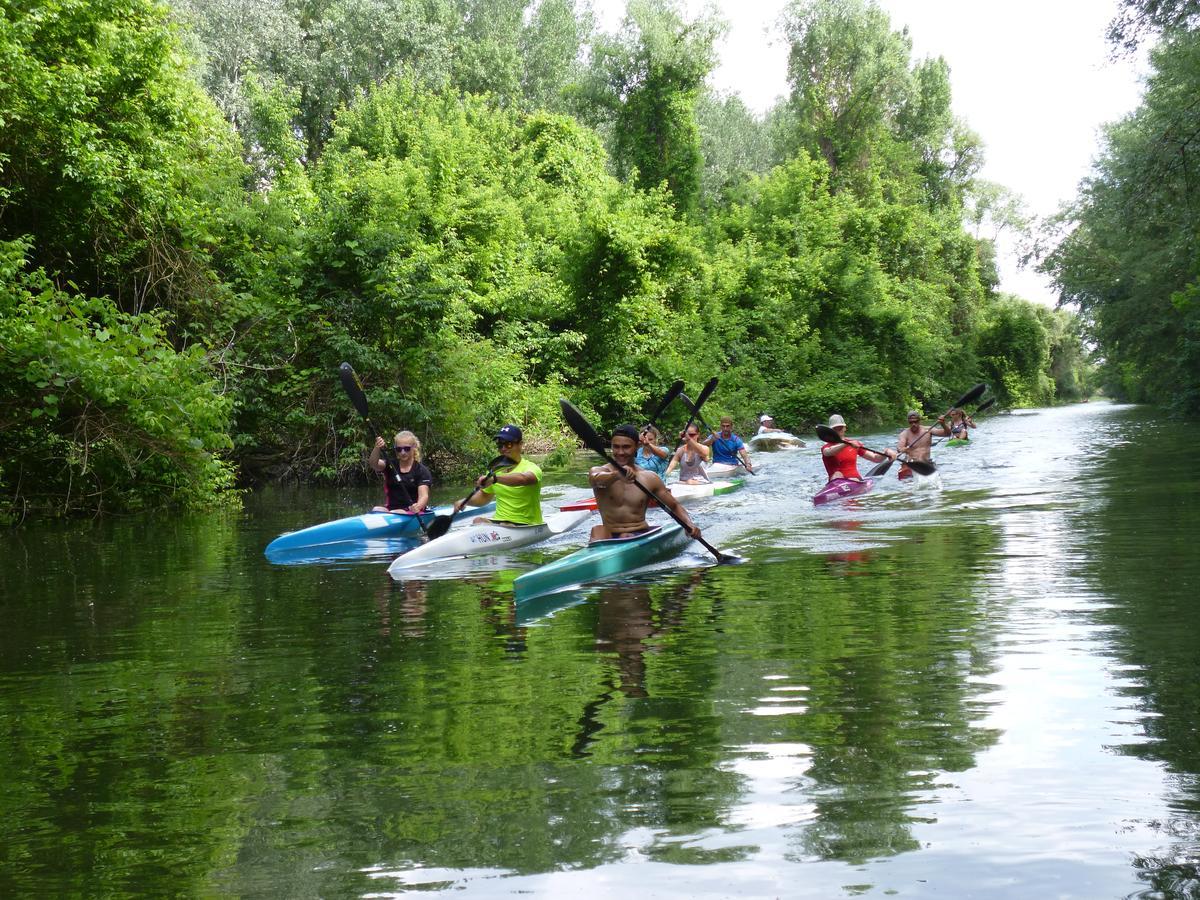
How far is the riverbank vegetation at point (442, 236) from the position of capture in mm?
16953

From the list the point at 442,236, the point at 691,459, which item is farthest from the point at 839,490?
the point at 442,236

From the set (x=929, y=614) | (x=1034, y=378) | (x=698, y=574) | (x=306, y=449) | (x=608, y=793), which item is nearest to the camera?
(x=608, y=793)

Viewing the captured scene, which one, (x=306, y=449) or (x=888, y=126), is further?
(x=888, y=126)

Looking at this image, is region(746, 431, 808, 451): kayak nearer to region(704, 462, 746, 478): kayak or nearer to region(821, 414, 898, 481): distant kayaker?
region(704, 462, 746, 478): kayak

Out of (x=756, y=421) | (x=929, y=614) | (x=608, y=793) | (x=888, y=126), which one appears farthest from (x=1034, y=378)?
(x=608, y=793)

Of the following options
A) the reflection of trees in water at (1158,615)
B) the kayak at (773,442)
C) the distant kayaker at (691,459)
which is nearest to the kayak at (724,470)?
the distant kayaker at (691,459)

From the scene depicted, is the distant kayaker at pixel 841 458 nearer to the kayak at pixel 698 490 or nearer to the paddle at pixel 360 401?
the kayak at pixel 698 490

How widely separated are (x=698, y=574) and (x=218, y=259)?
15.9m

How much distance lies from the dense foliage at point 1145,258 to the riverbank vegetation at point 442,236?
6.39 meters

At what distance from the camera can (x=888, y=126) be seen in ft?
176

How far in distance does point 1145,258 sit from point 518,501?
31.5 metres

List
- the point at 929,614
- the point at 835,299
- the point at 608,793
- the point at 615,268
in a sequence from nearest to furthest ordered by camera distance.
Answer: the point at 608,793 < the point at 929,614 < the point at 615,268 < the point at 835,299

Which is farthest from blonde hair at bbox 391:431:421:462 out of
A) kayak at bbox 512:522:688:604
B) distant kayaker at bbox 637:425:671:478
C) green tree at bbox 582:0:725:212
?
green tree at bbox 582:0:725:212

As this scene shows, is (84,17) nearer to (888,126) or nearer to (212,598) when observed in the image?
(212,598)
